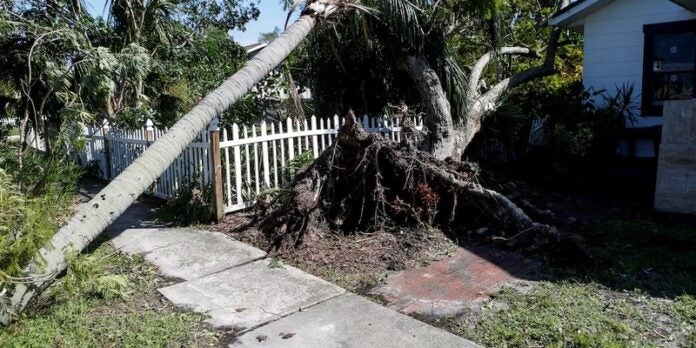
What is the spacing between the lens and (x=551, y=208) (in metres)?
7.20

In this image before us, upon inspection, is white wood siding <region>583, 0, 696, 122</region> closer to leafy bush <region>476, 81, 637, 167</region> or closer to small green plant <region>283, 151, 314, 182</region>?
leafy bush <region>476, 81, 637, 167</region>

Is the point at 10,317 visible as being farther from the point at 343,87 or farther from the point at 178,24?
the point at 178,24

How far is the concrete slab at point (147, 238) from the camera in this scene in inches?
229

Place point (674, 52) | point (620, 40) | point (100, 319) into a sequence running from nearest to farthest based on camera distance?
point (100, 319)
point (674, 52)
point (620, 40)

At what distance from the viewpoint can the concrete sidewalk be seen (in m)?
3.65

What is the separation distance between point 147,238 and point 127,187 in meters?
1.68

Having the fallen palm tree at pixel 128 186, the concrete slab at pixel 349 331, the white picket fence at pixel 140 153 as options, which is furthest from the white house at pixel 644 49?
the white picket fence at pixel 140 153

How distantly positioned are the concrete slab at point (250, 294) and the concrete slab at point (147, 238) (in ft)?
4.25

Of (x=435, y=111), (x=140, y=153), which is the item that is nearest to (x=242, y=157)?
(x=140, y=153)

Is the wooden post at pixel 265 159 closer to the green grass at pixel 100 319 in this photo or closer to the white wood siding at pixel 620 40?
the green grass at pixel 100 319

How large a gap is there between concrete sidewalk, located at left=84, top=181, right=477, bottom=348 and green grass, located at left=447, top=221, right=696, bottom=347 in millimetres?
451

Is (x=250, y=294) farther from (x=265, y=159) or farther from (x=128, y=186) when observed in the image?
(x=265, y=159)

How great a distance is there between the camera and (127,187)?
15.5 feet

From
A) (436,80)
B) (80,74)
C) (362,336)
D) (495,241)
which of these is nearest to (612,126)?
(436,80)
